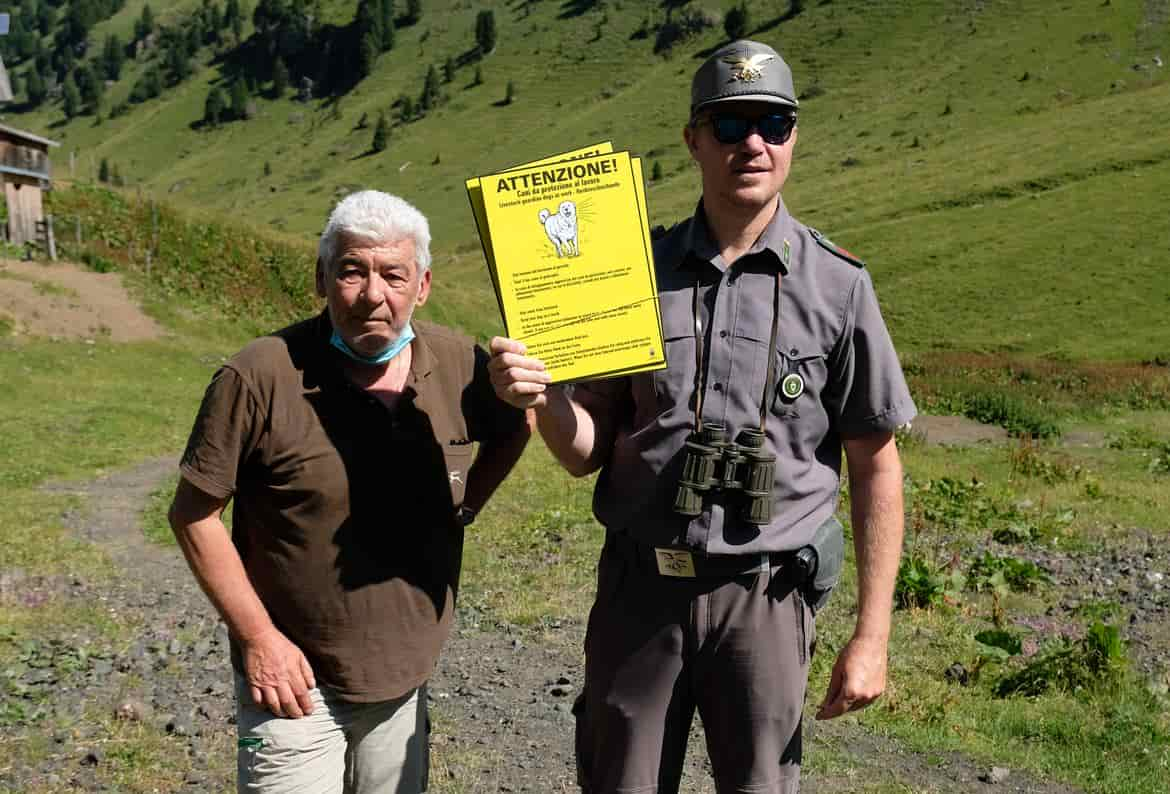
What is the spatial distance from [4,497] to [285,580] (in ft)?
37.3

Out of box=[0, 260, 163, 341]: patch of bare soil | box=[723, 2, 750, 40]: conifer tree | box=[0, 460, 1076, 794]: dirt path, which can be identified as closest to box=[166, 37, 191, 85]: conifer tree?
box=[723, 2, 750, 40]: conifer tree

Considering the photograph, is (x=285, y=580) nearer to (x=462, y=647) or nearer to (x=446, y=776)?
(x=446, y=776)

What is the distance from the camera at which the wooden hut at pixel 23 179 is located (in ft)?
105

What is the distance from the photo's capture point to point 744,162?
290 cm

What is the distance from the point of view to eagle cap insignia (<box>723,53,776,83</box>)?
9.42 ft

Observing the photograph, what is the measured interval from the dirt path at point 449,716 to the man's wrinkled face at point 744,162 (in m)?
3.63

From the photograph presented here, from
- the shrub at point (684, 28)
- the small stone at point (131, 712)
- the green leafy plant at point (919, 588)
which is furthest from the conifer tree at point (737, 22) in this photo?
the small stone at point (131, 712)

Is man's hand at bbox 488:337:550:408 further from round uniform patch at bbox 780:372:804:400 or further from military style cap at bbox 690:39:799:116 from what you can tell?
military style cap at bbox 690:39:799:116

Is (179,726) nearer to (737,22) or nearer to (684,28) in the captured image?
(737,22)

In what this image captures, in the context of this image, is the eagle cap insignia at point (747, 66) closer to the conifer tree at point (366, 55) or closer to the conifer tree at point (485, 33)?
the conifer tree at point (485, 33)

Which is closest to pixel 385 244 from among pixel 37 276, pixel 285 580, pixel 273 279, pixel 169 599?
pixel 285 580

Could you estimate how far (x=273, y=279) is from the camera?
32906mm

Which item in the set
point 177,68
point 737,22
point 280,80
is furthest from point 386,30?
point 737,22

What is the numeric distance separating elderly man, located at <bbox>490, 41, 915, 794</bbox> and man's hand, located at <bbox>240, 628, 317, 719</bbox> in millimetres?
875
